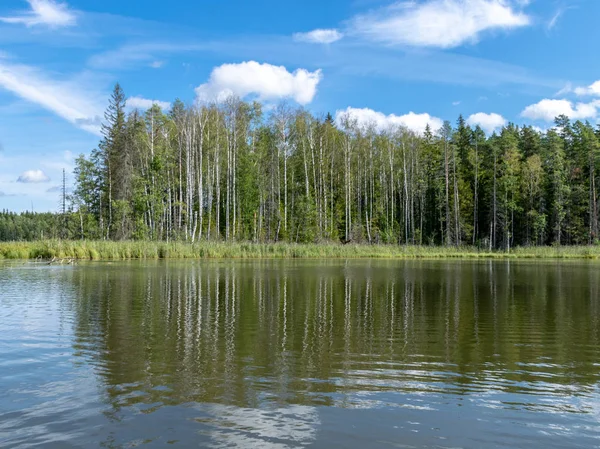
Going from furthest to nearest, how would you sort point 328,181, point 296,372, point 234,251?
point 328,181
point 234,251
point 296,372

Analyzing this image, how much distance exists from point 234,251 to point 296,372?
34225mm

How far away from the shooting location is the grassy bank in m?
37.1

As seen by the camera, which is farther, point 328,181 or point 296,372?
point 328,181

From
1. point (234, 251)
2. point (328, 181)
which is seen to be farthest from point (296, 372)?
point (328, 181)

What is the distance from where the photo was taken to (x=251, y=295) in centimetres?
1825

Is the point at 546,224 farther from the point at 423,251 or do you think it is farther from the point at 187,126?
the point at 187,126

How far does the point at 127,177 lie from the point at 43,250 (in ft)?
61.4

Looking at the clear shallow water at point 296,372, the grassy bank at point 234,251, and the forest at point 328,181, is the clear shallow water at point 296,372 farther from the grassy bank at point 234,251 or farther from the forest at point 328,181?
the forest at point 328,181

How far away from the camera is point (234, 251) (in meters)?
41.9

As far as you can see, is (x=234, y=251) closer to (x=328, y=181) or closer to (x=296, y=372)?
(x=328, y=181)

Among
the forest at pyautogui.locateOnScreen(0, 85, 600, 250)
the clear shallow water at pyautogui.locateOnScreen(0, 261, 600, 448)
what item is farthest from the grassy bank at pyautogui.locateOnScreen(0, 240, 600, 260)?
the clear shallow water at pyautogui.locateOnScreen(0, 261, 600, 448)

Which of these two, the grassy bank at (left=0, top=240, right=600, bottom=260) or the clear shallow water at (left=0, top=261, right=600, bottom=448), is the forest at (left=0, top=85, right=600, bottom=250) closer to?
the grassy bank at (left=0, top=240, right=600, bottom=260)

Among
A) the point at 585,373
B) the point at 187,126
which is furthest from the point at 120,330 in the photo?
the point at 187,126

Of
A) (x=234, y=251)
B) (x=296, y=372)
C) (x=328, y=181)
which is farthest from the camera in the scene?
(x=328, y=181)
